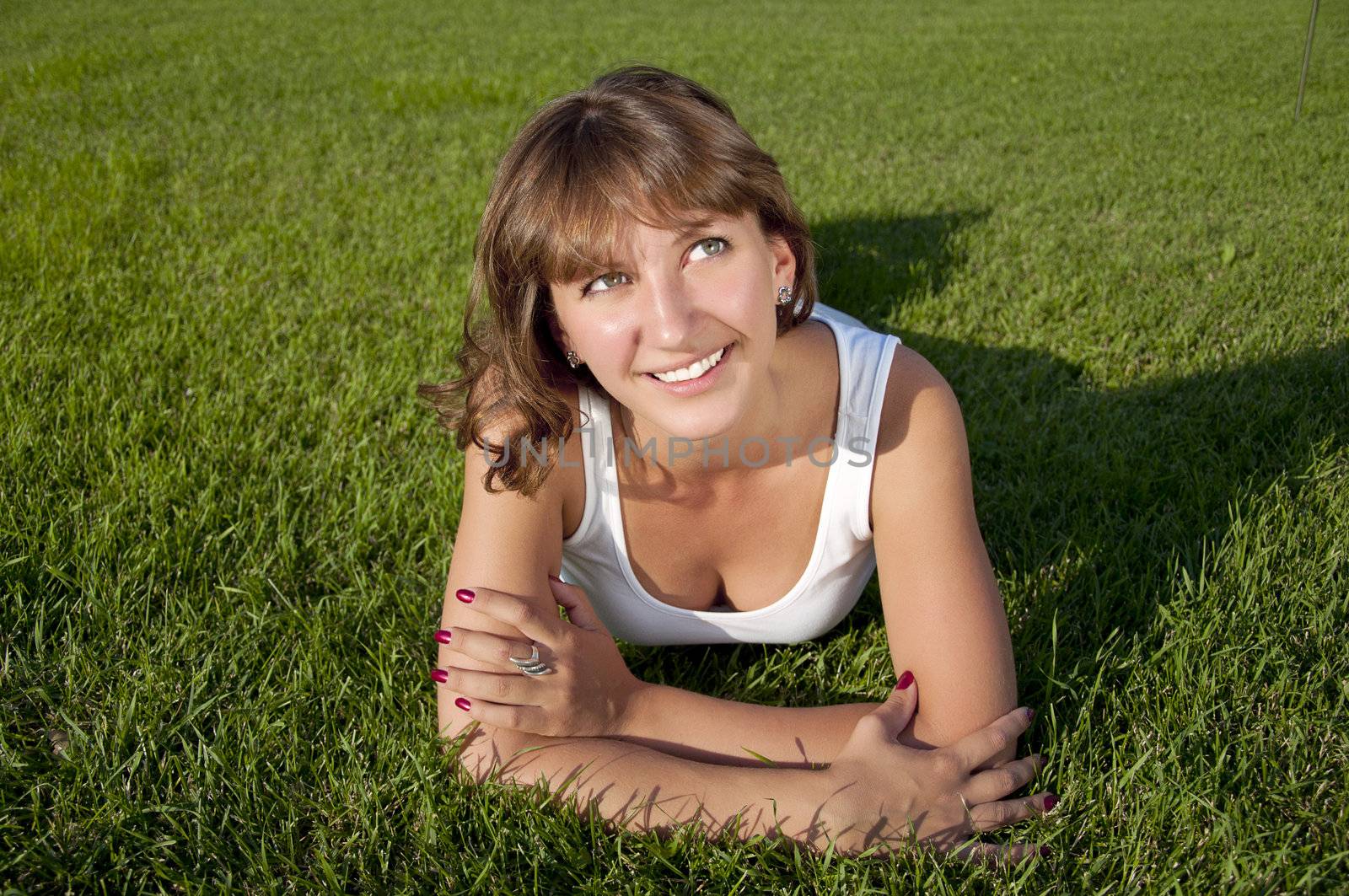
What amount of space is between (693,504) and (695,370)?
544mm

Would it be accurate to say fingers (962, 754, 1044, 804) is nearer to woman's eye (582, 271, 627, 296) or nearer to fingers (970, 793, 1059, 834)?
fingers (970, 793, 1059, 834)

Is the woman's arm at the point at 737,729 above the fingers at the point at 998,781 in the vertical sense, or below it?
below

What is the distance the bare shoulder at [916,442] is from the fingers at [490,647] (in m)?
0.82

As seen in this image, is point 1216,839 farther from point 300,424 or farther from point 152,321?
point 152,321

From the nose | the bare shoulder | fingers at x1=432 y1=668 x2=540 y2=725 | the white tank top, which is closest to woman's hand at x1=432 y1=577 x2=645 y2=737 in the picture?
fingers at x1=432 y1=668 x2=540 y2=725

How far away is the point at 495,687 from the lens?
1970 millimetres

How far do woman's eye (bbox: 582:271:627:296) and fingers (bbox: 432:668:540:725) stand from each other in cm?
78

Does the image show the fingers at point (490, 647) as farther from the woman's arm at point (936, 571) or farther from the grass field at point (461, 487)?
the woman's arm at point (936, 571)

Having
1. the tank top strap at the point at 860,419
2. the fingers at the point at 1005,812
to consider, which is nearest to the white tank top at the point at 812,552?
the tank top strap at the point at 860,419

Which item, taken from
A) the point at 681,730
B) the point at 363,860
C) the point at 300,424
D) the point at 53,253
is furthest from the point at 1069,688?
the point at 53,253

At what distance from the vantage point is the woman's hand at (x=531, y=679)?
1.98 meters

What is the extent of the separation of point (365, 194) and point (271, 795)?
4.85 meters

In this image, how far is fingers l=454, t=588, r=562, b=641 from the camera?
199 cm

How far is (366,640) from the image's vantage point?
2.58 meters
